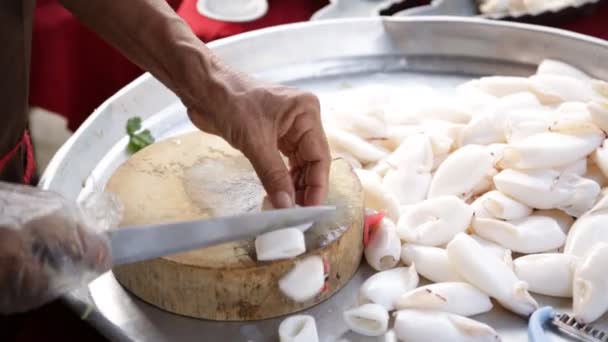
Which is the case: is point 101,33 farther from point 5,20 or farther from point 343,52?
point 343,52

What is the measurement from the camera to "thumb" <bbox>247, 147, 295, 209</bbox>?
737mm

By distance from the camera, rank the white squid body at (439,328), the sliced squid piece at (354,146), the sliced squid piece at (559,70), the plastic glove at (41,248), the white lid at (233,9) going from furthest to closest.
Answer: the white lid at (233,9)
the sliced squid piece at (559,70)
the sliced squid piece at (354,146)
the white squid body at (439,328)
the plastic glove at (41,248)

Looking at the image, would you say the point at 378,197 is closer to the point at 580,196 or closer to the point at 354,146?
the point at 354,146

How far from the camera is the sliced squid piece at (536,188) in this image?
2.74 ft

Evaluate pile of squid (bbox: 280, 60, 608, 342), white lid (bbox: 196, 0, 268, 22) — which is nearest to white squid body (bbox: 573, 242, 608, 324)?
pile of squid (bbox: 280, 60, 608, 342)

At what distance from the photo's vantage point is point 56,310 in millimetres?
783

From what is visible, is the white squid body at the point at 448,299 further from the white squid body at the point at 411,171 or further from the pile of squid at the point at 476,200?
the white squid body at the point at 411,171

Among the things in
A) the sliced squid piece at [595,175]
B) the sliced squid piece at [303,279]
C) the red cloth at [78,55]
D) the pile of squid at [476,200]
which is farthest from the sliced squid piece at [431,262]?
the red cloth at [78,55]

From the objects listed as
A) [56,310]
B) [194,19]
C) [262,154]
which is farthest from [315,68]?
[56,310]

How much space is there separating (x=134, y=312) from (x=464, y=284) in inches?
14.2

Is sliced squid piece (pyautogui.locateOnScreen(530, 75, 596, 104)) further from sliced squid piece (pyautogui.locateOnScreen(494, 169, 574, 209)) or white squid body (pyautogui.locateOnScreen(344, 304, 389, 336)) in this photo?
white squid body (pyautogui.locateOnScreen(344, 304, 389, 336))

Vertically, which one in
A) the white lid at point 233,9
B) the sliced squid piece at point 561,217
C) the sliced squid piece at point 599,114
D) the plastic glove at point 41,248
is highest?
the plastic glove at point 41,248

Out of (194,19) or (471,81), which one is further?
(194,19)

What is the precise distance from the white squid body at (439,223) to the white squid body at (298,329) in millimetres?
164
